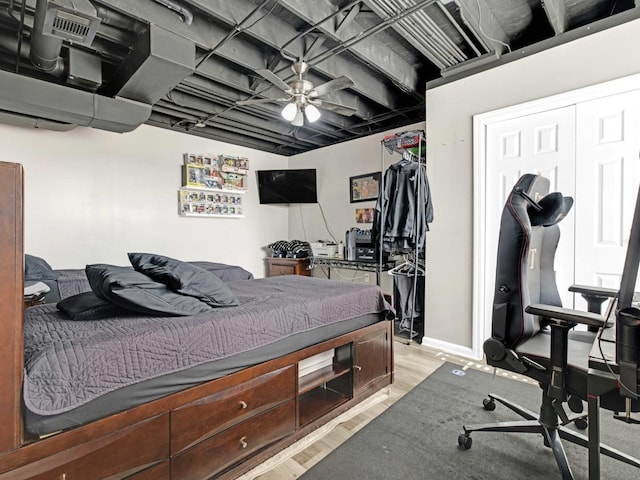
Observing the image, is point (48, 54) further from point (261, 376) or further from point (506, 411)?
point (506, 411)

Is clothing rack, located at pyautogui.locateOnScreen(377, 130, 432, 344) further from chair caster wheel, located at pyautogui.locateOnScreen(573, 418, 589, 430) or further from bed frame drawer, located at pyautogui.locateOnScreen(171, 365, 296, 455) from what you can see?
bed frame drawer, located at pyautogui.locateOnScreen(171, 365, 296, 455)

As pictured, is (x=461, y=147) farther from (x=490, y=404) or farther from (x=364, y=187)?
(x=490, y=404)

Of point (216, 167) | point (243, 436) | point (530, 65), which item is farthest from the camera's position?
point (216, 167)

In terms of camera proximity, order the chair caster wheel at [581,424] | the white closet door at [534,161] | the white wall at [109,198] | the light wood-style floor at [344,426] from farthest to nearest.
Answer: the white wall at [109,198] < the white closet door at [534,161] < the chair caster wheel at [581,424] < the light wood-style floor at [344,426]

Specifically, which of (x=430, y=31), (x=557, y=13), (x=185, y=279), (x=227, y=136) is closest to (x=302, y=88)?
(x=430, y=31)

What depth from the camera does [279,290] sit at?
2139 millimetres

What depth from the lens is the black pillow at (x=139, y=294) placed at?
1327 millimetres

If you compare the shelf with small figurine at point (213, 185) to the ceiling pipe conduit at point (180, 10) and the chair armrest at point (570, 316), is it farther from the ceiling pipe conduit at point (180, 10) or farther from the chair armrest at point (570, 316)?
the chair armrest at point (570, 316)

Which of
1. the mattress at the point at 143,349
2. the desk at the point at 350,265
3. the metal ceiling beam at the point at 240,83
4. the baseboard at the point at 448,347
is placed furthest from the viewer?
the desk at the point at 350,265

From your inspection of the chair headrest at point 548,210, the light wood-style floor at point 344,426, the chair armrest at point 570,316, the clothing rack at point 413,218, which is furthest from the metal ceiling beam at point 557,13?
the light wood-style floor at point 344,426

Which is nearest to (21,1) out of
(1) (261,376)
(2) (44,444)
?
(2) (44,444)

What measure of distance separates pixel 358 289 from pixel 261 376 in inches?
35.3

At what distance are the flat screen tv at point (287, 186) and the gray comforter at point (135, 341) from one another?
3.48m

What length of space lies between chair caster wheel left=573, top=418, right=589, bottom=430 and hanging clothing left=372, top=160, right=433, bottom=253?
1.75 meters
